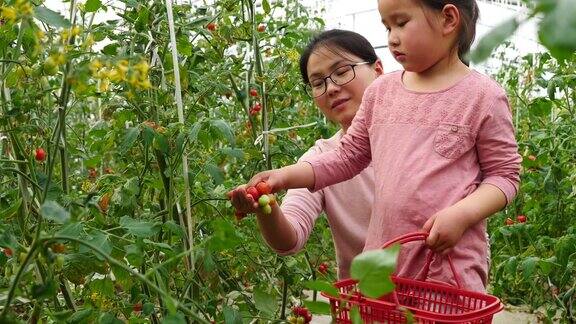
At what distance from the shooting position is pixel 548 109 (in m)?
2.97

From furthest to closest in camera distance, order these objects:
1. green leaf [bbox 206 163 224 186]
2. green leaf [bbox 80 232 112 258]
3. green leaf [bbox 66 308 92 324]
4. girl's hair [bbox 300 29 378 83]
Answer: girl's hair [bbox 300 29 378 83] → green leaf [bbox 206 163 224 186] → green leaf [bbox 66 308 92 324] → green leaf [bbox 80 232 112 258]

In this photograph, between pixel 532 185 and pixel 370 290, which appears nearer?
pixel 370 290

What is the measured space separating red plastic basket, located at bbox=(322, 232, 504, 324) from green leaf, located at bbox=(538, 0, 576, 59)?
0.93 metres

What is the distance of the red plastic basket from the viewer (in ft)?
4.40

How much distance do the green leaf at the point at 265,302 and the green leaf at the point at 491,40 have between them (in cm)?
177

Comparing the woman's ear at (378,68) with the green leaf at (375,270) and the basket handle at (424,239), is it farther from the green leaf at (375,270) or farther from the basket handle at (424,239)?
the green leaf at (375,270)

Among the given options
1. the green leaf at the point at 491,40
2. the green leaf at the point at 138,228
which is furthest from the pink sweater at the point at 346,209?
the green leaf at the point at 491,40

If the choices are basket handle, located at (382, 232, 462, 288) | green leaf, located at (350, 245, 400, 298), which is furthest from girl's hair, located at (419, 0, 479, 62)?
green leaf, located at (350, 245, 400, 298)

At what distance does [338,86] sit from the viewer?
88.4 inches

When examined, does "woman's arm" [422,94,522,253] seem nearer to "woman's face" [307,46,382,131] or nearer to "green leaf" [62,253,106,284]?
"woman's face" [307,46,382,131]

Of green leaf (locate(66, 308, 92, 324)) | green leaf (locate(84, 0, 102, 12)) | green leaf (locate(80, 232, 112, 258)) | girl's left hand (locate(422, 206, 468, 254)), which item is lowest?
green leaf (locate(66, 308, 92, 324))

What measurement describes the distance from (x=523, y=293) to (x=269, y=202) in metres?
2.68

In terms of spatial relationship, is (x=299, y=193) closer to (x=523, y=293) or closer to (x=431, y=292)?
(x=431, y=292)

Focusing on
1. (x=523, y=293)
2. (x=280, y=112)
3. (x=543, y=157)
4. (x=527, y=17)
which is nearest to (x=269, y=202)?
(x=527, y=17)
